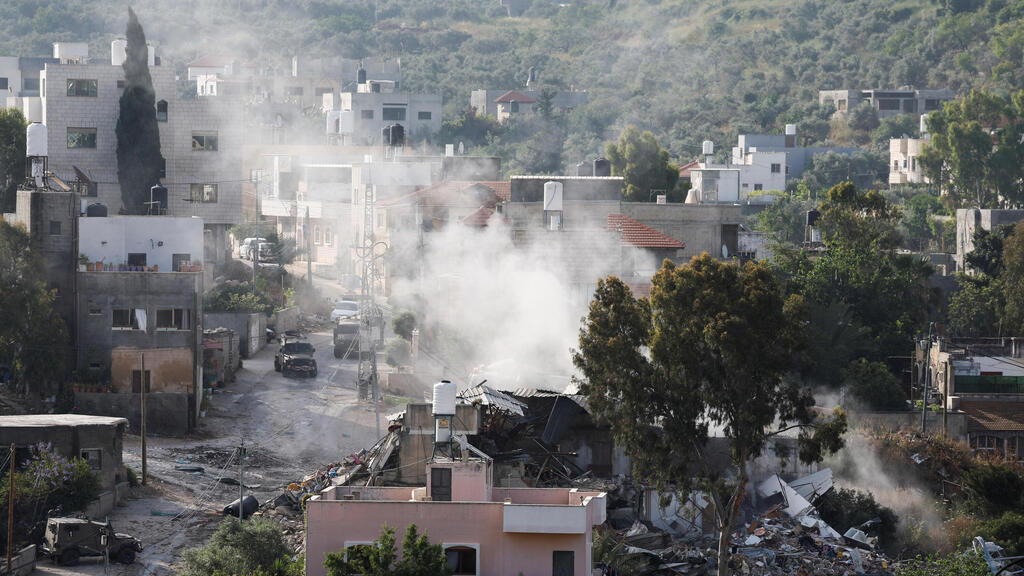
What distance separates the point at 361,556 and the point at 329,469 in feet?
39.9

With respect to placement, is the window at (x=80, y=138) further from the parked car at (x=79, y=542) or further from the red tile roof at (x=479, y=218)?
the parked car at (x=79, y=542)

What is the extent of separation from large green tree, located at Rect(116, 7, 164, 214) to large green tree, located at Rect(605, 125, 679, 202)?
64.7 ft

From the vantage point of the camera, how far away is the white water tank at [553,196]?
5047 centimetres

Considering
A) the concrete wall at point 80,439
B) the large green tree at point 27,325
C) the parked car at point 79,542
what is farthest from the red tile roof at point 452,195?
the parked car at point 79,542

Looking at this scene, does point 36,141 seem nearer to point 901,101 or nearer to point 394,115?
point 394,115

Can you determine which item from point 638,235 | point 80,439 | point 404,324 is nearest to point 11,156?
point 404,324

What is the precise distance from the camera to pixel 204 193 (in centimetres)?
5931

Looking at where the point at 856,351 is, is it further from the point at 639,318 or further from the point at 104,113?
the point at 104,113

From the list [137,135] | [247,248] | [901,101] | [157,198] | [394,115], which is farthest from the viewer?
[901,101]

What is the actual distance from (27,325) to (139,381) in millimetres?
2982

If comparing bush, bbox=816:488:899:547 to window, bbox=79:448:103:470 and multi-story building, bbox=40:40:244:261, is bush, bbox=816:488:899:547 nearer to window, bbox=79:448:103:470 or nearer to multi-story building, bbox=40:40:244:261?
window, bbox=79:448:103:470

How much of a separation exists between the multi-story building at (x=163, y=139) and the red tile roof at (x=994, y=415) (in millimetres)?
25945

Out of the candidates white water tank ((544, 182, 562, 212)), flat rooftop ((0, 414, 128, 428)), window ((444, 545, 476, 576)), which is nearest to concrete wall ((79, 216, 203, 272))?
flat rooftop ((0, 414, 128, 428))

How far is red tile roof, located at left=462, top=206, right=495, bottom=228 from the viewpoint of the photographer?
53.0 m
